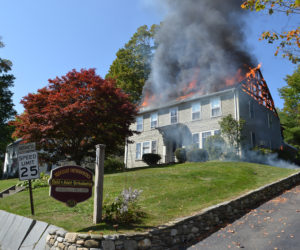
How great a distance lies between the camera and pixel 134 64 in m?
36.0

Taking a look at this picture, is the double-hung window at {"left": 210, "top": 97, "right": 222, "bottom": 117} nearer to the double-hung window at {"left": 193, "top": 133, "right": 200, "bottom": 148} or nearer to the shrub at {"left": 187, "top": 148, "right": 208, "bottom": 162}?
the double-hung window at {"left": 193, "top": 133, "right": 200, "bottom": 148}

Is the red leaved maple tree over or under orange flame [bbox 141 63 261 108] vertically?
under

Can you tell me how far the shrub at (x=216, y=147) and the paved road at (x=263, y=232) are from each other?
9.34 meters

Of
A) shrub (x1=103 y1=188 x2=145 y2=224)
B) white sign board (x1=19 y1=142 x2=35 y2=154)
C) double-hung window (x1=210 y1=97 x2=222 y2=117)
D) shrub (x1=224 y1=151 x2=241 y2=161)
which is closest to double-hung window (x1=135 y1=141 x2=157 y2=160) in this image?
double-hung window (x1=210 y1=97 x2=222 y2=117)

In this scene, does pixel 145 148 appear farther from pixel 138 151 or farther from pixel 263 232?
pixel 263 232

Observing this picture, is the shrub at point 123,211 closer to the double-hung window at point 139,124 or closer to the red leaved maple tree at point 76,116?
the red leaved maple tree at point 76,116

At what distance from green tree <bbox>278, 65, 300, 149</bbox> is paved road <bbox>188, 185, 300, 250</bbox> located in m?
24.5

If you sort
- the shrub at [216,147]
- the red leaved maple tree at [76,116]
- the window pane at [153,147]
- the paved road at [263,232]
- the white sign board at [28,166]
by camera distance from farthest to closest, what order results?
the window pane at [153,147], the shrub at [216,147], the red leaved maple tree at [76,116], the white sign board at [28,166], the paved road at [263,232]

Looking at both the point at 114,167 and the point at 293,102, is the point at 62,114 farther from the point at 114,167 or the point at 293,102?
the point at 293,102

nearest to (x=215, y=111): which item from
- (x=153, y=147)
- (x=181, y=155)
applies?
(x=181, y=155)

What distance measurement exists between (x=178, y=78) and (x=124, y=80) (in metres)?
10.9

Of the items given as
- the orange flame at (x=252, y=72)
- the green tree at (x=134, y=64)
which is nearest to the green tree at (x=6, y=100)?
the green tree at (x=134, y=64)

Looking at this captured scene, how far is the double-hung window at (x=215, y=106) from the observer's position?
66.9 ft

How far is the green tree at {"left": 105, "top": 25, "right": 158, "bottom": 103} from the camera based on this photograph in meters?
35.0
